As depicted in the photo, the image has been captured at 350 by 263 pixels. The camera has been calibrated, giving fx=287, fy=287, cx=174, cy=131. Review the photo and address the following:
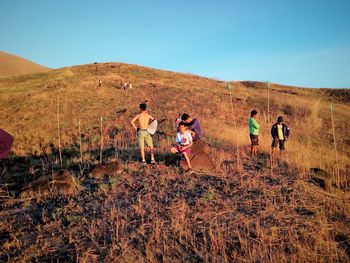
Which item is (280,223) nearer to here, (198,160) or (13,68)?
(198,160)

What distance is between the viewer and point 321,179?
25.6 feet

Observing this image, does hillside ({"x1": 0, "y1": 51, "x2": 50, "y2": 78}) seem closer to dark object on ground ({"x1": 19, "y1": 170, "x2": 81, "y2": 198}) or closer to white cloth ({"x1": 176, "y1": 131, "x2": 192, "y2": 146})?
dark object on ground ({"x1": 19, "y1": 170, "x2": 81, "y2": 198})

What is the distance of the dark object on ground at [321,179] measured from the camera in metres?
7.41

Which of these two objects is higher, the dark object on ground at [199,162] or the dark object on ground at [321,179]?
the dark object on ground at [199,162]

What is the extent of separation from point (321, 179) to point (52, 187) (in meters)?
6.95

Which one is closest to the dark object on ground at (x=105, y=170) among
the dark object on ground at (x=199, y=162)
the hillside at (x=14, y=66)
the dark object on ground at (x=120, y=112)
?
the dark object on ground at (x=199, y=162)

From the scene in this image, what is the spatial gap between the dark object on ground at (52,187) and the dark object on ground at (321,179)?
6.14 m

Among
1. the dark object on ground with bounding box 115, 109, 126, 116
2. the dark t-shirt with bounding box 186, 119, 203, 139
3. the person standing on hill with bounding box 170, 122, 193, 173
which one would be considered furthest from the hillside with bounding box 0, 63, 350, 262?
the dark object on ground with bounding box 115, 109, 126, 116

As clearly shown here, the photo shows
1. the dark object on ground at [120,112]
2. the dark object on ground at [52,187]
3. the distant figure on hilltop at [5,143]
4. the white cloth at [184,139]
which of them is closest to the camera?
the distant figure on hilltop at [5,143]

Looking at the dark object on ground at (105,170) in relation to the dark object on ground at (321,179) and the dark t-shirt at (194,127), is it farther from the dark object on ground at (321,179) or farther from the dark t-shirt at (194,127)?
the dark object on ground at (321,179)

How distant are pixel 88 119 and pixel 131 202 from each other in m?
15.2

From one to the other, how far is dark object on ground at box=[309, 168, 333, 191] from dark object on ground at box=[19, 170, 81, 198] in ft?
20.2

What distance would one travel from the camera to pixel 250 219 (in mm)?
5297

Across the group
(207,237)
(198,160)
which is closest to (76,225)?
(207,237)
